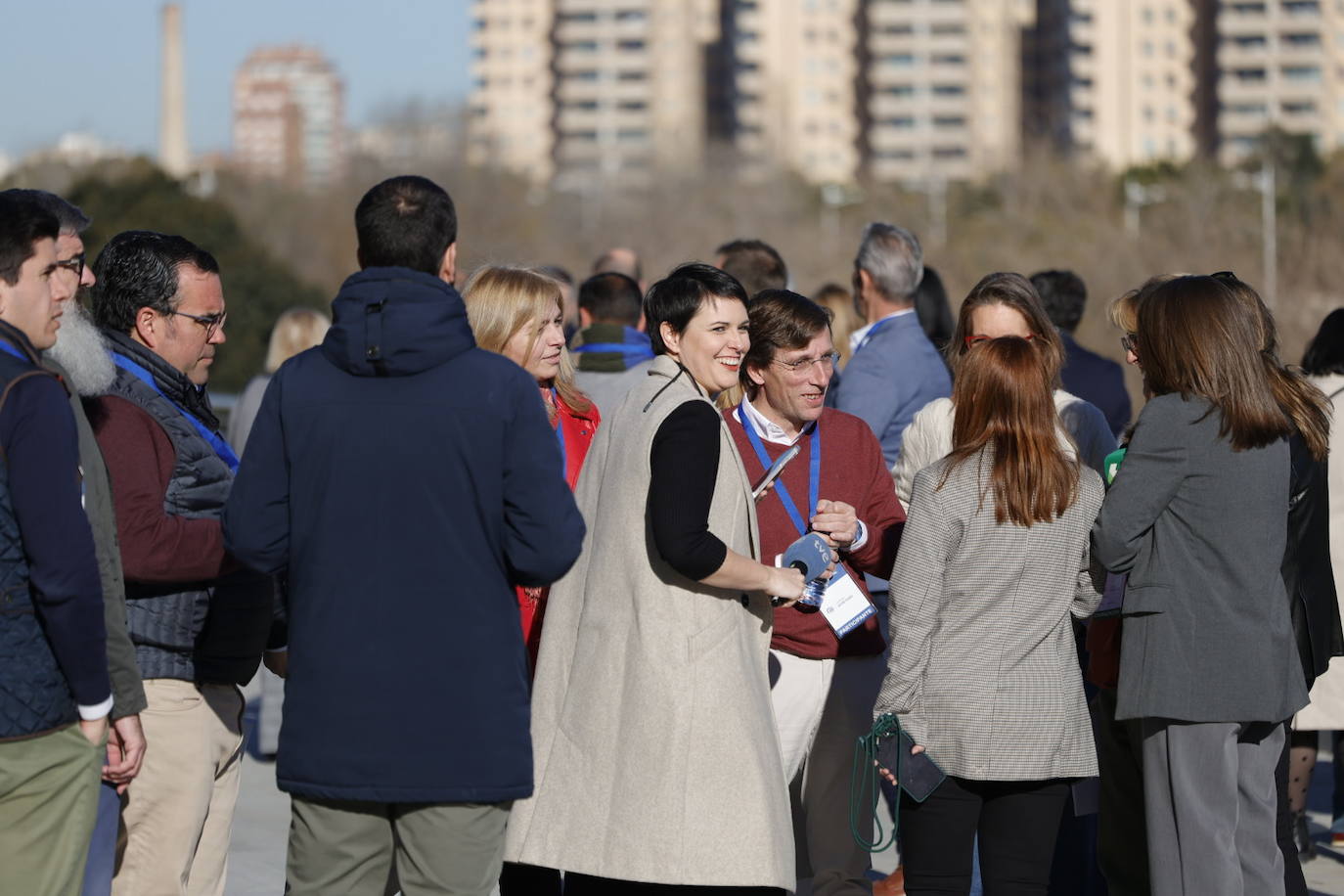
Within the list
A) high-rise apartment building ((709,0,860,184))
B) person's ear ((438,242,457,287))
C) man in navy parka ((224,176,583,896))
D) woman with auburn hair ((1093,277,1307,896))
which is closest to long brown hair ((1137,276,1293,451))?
woman with auburn hair ((1093,277,1307,896))

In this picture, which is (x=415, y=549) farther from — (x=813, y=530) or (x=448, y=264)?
(x=813, y=530)

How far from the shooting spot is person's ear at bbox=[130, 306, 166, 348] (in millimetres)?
4695

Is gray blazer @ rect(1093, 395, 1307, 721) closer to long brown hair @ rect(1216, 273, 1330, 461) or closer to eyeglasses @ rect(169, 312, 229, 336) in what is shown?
long brown hair @ rect(1216, 273, 1330, 461)

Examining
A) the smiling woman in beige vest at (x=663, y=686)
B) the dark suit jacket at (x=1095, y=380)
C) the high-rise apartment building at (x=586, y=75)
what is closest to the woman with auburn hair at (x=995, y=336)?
the smiling woman in beige vest at (x=663, y=686)

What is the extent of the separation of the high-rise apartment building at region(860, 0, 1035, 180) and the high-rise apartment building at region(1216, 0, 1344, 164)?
16.2m

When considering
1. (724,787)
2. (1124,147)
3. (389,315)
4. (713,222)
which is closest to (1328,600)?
(724,787)

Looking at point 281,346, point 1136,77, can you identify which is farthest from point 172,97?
point 281,346

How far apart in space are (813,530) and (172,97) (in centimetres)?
16242

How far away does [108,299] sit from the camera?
4.72 meters

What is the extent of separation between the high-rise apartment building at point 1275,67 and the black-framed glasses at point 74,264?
122 meters

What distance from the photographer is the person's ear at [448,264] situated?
4078 mm

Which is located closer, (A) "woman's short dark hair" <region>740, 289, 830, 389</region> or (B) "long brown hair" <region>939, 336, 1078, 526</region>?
(B) "long brown hair" <region>939, 336, 1078, 526</region>

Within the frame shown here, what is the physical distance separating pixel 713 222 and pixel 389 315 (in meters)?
81.5

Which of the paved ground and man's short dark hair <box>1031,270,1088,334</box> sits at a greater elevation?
man's short dark hair <box>1031,270,1088,334</box>
